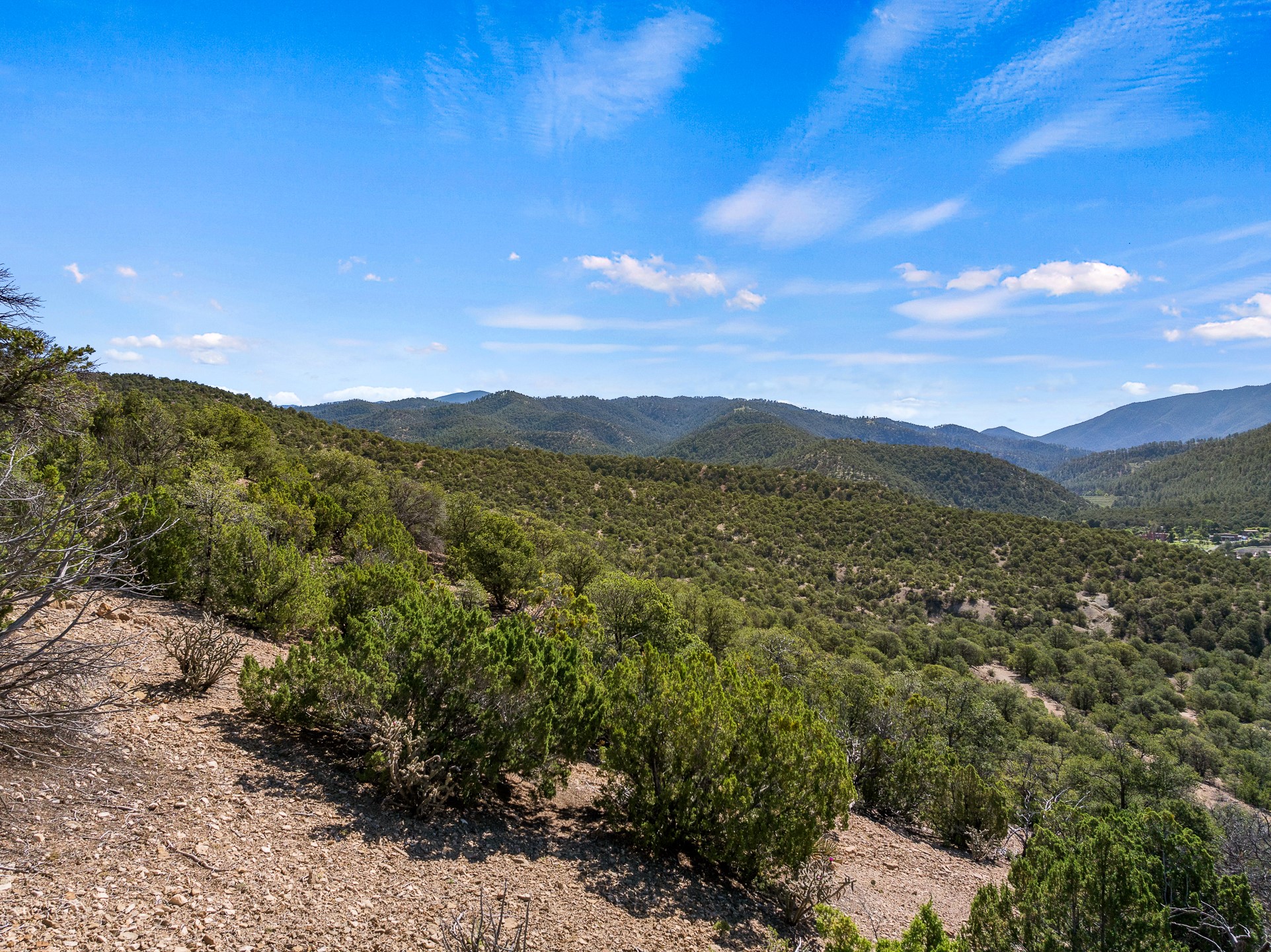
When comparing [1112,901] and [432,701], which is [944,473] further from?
[432,701]

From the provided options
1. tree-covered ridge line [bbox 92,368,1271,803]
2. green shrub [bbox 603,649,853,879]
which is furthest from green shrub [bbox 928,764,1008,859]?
tree-covered ridge line [bbox 92,368,1271,803]

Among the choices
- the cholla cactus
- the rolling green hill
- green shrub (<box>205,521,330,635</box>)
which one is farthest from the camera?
the rolling green hill

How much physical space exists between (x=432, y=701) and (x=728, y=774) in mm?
4191

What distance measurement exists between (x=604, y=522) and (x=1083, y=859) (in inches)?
1865

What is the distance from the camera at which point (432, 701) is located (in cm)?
744

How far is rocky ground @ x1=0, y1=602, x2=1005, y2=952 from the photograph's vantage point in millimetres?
4508

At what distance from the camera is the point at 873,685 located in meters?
17.7

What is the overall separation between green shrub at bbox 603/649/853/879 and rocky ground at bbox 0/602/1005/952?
0.56m

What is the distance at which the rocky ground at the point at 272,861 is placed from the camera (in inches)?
177

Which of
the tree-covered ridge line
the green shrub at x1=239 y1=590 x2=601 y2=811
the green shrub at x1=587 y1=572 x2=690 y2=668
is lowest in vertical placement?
the tree-covered ridge line

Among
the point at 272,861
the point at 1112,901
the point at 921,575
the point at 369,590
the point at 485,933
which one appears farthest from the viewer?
the point at 921,575

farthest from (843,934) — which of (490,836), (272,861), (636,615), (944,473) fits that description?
(944,473)

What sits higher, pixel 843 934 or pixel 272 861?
pixel 272 861

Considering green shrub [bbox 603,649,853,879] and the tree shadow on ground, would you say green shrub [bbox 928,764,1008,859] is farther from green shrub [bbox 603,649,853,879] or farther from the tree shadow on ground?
the tree shadow on ground
